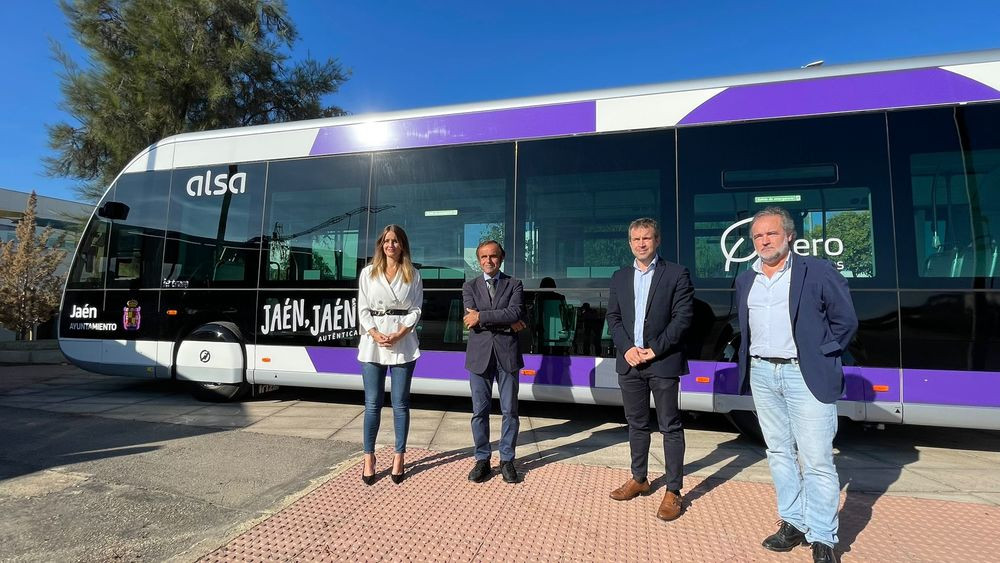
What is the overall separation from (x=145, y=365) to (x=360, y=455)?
3974 millimetres

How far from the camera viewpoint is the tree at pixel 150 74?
1241 cm

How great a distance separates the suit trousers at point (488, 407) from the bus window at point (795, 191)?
2.16 m

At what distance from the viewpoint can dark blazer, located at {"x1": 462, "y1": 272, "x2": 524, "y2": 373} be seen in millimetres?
3590

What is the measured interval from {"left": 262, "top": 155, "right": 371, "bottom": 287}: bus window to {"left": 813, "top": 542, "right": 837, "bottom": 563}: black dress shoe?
15.4 feet

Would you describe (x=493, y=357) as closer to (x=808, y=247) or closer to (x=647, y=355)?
(x=647, y=355)

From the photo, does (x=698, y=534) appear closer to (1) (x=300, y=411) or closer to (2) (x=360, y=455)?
(2) (x=360, y=455)

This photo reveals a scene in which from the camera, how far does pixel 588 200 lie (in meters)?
5.01

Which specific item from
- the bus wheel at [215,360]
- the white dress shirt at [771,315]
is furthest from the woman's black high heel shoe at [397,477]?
the bus wheel at [215,360]

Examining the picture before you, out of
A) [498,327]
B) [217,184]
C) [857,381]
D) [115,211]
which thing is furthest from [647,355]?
[115,211]

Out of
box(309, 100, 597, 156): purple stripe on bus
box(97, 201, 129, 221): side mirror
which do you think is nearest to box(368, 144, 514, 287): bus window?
box(309, 100, 597, 156): purple stripe on bus

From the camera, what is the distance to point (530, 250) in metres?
5.09

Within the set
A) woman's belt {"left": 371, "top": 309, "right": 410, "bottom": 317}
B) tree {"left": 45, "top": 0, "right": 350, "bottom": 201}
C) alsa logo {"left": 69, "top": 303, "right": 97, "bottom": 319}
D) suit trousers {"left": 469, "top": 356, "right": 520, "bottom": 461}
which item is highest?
tree {"left": 45, "top": 0, "right": 350, "bottom": 201}

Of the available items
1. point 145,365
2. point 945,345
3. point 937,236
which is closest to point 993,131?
point 937,236

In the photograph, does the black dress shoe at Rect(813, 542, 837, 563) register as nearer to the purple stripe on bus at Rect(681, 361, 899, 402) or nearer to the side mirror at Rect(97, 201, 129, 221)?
the purple stripe on bus at Rect(681, 361, 899, 402)
